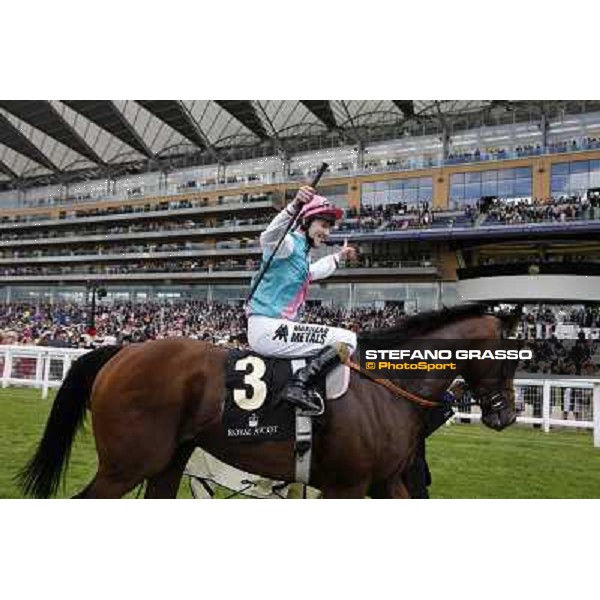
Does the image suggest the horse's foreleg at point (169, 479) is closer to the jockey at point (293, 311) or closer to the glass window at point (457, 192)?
the jockey at point (293, 311)

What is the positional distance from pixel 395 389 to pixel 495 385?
0.63 m

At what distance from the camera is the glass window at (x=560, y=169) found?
4.38 m

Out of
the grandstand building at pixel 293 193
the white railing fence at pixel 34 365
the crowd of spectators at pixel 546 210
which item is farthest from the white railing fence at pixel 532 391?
the crowd of spectators at pixel 546 210

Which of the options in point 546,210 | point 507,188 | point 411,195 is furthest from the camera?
point 411,195

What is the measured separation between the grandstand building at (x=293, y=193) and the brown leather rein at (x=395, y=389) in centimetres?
60

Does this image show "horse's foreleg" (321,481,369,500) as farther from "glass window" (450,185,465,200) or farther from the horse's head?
"glass window" (450,185,465,200)

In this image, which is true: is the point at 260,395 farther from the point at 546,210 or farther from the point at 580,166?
the point at 580,166

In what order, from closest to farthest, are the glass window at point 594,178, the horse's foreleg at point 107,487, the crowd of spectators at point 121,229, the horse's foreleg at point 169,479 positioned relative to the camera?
the horse's foreleg at point 107,487 → the horse's foreleg at point 169,479 → the glass window at point 594,178 → the crowd of spectators at point 121,229

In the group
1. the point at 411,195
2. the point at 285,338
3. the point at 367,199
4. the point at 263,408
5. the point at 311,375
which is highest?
the point at 411,195

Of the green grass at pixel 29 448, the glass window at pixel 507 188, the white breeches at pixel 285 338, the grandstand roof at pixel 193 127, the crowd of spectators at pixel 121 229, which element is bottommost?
the green grass at pixel 29 448

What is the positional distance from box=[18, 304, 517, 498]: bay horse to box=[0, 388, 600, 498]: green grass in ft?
1.30

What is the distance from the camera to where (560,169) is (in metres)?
4.39

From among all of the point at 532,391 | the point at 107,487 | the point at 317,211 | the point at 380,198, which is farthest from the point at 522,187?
the point at 107,487
